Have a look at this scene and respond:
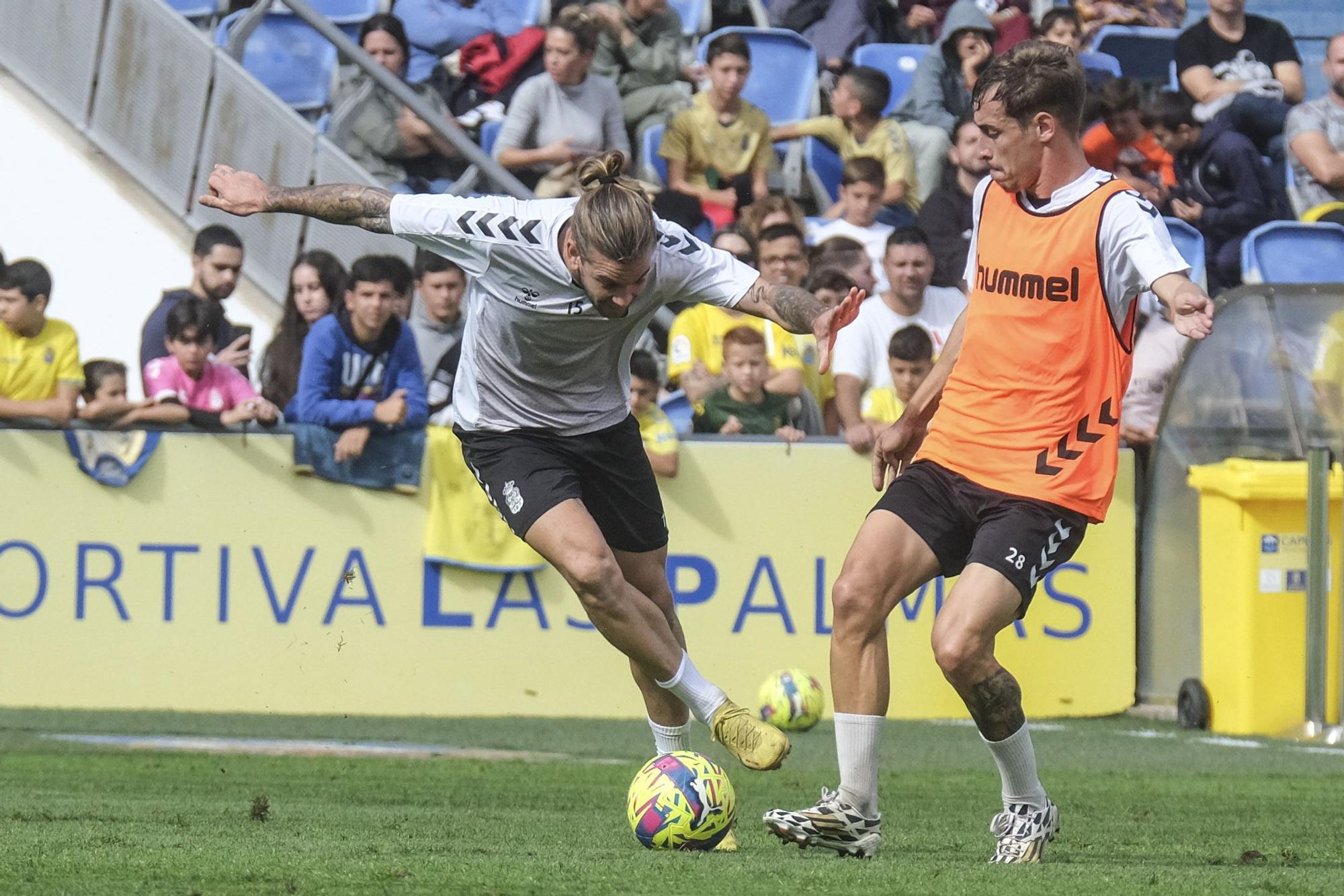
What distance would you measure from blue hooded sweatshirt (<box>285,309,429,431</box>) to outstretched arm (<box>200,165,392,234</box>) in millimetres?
4107

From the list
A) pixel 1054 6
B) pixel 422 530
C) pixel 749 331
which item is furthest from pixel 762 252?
pixel 1054 6

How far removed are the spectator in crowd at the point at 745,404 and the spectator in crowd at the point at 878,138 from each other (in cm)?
273

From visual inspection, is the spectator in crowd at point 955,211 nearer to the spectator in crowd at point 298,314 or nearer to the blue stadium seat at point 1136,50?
the blue stadium seat at point 1136,50

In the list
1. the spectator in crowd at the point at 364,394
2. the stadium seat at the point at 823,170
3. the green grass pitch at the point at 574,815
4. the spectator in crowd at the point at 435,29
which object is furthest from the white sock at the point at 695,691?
the spectator in crowd at the point at 435,29

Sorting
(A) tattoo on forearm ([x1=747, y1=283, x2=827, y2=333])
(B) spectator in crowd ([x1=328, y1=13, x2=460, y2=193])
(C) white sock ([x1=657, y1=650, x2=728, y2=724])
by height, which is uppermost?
(B) spectator in crowd ([x1=328, y1=13, x2=460, y2=193])

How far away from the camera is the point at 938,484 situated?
5.79 m

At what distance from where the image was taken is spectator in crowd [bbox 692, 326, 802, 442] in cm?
1077

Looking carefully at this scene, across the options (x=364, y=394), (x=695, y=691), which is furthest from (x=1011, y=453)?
(x=364, y=394)

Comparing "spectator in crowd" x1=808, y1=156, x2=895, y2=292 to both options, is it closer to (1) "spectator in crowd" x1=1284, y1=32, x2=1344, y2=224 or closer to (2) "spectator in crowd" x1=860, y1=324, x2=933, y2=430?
(2) "spectator in crowd" x1=860, y1=324, x2=933, y2=430

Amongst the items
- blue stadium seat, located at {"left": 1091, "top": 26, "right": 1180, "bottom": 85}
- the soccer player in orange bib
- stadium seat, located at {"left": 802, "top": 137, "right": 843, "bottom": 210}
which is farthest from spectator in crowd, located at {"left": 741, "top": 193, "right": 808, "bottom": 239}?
the soccer player in orange bib

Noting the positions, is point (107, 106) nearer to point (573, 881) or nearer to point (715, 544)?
point (715, 544)

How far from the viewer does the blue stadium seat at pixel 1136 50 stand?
607 inches

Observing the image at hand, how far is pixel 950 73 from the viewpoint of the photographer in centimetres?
1404

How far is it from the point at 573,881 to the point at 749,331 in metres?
6.03
